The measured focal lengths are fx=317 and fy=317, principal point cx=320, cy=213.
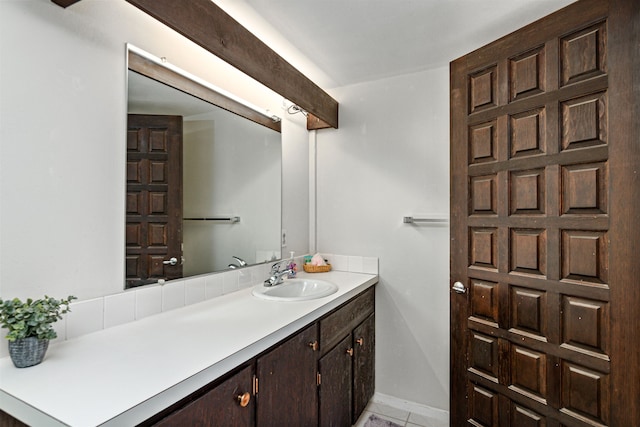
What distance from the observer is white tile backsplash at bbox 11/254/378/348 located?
1.11 meters

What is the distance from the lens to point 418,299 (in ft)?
7.32

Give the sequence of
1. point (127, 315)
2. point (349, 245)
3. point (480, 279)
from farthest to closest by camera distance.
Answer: point (349, 245) → point (480, 279) → point (127, 315)

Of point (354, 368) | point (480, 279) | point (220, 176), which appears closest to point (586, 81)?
point (480, 279)

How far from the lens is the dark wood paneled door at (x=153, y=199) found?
1.30 m

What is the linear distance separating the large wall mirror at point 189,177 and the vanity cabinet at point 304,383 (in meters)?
0.62

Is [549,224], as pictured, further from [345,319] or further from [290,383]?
[290,383]

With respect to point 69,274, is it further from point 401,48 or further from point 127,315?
point 401,48

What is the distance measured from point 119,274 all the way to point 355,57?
1808 mm

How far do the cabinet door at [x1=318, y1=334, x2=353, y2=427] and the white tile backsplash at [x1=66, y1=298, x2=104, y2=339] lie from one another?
968 mm

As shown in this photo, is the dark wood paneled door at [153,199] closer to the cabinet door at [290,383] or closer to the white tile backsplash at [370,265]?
the cabinet door at [290,383]

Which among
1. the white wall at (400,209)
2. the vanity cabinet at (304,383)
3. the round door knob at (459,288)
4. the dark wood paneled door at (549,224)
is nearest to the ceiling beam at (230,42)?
the white wall at (400,209)

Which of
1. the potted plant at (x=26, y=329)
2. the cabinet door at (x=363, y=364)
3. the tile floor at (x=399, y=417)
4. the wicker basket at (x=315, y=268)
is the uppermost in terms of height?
the potted plant at (x=26, y=329)

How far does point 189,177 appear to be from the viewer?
5.18ft

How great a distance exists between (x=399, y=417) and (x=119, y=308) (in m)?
1.90
